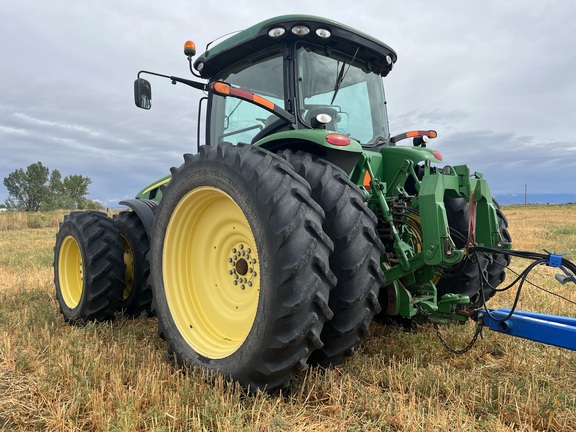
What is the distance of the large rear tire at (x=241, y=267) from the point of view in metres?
2.08

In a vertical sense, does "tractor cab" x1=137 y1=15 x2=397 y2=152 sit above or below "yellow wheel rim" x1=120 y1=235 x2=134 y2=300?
above

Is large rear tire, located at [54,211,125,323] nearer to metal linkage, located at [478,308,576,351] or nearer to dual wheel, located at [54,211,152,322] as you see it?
dual wheel, located at [54,211,152,322]

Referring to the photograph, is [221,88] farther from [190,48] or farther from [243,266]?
[243,266]

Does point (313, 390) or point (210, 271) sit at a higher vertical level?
point (210, 271)

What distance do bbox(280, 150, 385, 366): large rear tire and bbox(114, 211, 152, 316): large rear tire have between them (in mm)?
2204

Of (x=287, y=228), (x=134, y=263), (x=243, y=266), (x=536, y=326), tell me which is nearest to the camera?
(x=287, y=228)

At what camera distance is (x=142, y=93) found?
12.5 ft

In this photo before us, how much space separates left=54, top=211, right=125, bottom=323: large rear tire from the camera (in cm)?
377

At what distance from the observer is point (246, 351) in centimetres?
221

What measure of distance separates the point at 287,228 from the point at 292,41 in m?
1.75

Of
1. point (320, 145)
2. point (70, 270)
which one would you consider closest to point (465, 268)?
point (320, 145)

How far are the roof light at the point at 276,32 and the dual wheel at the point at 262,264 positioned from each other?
39.6 inches

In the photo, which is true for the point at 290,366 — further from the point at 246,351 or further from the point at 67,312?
the point at 67,312

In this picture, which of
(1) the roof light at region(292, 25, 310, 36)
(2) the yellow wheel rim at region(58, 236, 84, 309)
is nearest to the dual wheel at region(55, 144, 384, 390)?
(1) the roof light at region(292, 25, 310, 36)
